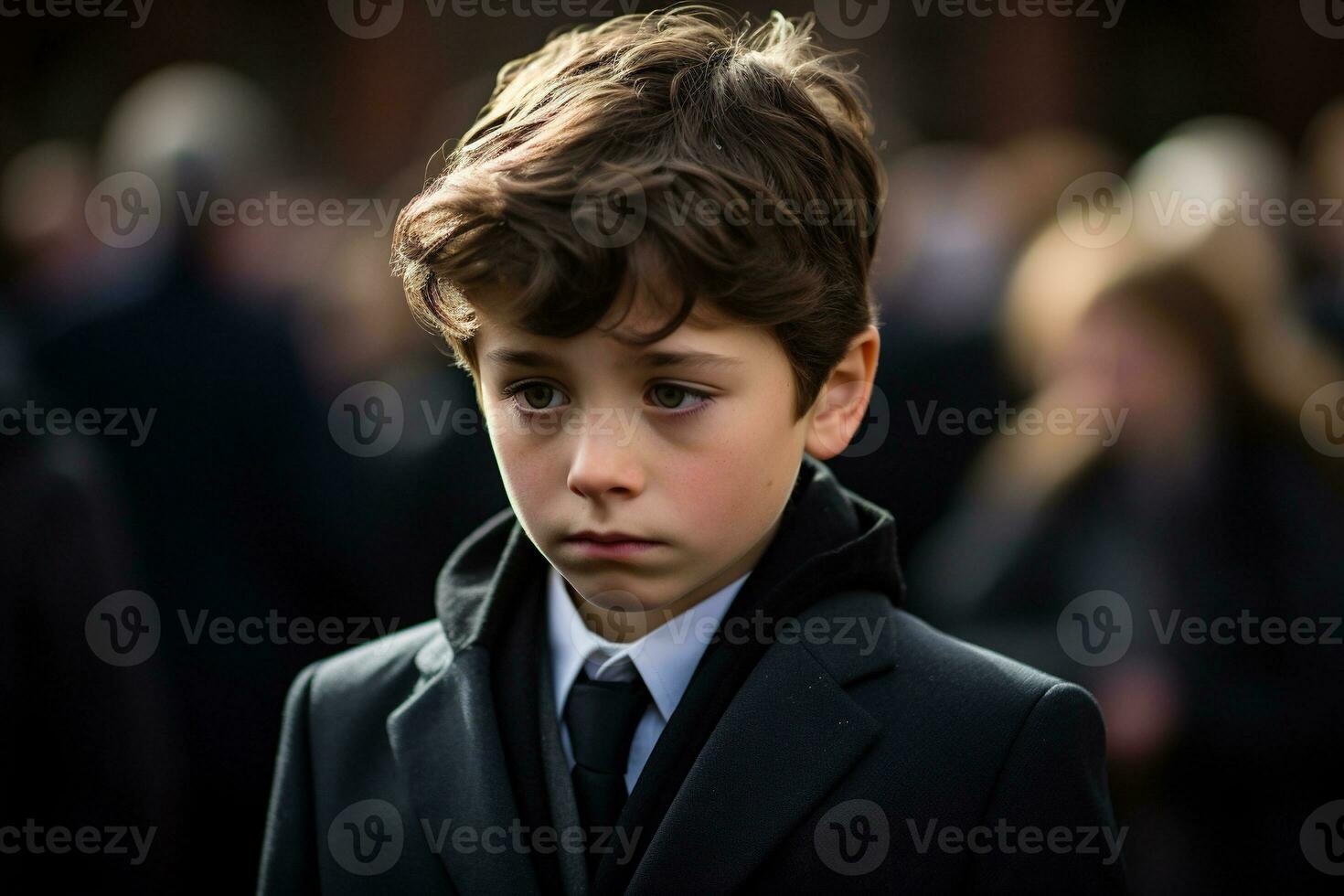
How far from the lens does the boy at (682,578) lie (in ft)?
5.29

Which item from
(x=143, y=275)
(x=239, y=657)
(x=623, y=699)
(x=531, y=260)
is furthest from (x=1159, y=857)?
(x=143, y=275)

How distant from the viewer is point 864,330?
1.88 metres

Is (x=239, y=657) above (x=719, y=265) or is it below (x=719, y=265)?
below

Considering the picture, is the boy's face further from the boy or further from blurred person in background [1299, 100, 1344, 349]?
blurred person in background [1299, 100, 1344, 349]

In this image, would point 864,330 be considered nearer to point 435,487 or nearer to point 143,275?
point 435,487

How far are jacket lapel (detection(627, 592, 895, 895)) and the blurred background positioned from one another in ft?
2.67

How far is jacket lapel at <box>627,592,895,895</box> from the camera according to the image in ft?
5.53

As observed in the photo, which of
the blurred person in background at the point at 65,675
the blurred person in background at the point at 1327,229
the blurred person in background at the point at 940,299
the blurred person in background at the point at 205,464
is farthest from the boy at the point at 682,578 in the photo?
the blurred person in background at the point at 1327,229

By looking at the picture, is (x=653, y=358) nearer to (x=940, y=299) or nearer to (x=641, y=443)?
(x=641, y=443)

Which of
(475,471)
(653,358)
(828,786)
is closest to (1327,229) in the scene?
(475,471)

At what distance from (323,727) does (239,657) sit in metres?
1.34

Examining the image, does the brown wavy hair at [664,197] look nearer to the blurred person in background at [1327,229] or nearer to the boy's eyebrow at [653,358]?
the boy's eyebrow at [653,358]

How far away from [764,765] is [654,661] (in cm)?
23

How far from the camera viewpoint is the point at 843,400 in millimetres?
1895
